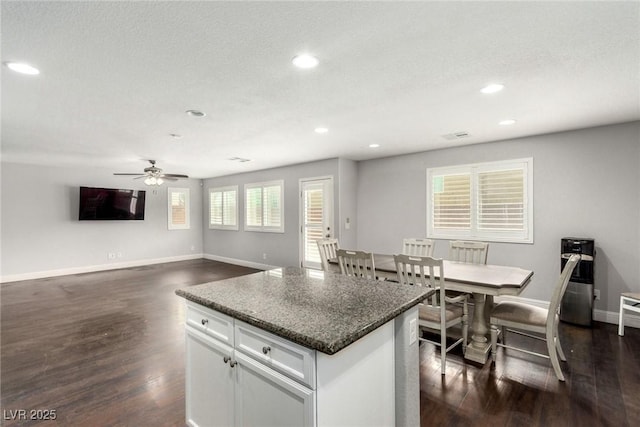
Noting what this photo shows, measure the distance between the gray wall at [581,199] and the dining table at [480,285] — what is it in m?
1.51

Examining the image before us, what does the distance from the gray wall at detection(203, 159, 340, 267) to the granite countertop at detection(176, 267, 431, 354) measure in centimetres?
385

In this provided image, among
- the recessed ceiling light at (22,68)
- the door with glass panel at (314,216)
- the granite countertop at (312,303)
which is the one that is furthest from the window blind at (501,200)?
the recessed ceiling light at (22,68)

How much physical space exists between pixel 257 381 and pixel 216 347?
35 cm

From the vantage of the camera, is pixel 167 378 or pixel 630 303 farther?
pixel 630 303

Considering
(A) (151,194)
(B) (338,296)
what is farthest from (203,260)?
(B) (338,296)

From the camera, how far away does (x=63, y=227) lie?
6820 millimetres

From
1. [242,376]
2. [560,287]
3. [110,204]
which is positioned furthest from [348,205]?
[110,204]

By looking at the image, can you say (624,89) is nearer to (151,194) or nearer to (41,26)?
(41,26)

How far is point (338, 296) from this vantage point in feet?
5.53

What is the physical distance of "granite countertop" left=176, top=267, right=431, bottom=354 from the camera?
1.18m

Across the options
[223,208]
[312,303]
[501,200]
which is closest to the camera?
[312,303]

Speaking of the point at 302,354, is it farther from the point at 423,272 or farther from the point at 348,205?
the point at 348,205

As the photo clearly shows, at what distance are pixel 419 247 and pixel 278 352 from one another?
3.14 metres

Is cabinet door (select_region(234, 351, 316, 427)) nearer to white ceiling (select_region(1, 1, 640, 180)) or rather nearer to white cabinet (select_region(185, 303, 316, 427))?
white cabinet (select_region(185, 303, 316, 427))
